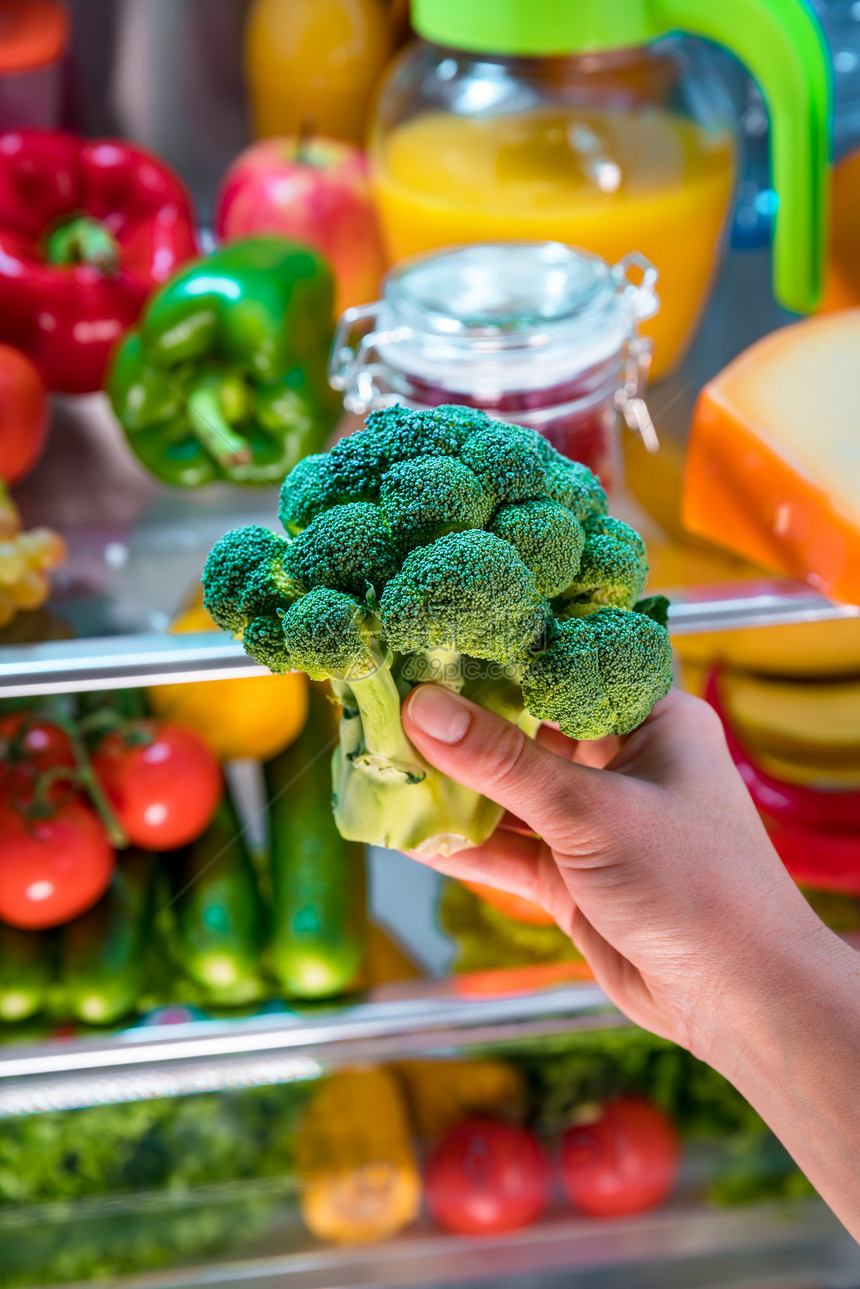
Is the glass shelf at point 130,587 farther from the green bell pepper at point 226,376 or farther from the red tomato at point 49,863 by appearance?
the red tomato at point 49,863

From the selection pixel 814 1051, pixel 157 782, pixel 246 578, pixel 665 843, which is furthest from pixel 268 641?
pixel 157 782

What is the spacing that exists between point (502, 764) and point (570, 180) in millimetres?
594

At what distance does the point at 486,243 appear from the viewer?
94 centimetres

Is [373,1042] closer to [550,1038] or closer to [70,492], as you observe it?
[550,1038]

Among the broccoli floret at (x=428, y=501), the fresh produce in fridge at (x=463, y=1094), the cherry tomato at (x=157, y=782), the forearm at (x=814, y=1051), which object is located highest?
the broccoli floret at (x=428, y=501)

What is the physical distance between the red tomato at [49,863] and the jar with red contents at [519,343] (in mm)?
425

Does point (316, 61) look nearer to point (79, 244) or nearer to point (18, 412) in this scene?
point (79, 244)

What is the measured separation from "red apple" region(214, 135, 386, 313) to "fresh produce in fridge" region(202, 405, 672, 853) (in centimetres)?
64

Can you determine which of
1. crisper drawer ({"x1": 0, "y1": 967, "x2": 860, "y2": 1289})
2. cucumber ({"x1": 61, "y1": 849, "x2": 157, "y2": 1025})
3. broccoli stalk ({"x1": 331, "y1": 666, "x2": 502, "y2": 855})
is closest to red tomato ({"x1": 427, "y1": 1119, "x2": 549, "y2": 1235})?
crisper drawer ({"x1": 0, "y1": 967, "x2": 860, "y2": 1289})

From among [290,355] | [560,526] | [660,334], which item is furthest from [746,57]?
[560,526]

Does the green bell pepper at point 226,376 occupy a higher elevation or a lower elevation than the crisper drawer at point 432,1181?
higher

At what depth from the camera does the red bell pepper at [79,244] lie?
1.10 metres

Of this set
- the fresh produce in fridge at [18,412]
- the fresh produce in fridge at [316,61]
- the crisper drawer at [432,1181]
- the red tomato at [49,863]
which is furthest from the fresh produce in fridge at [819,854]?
the fresh produce in fridge at [316,61]

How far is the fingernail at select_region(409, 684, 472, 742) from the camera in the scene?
1.92 ft
